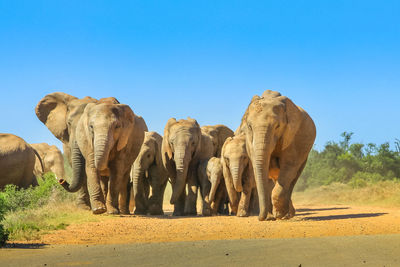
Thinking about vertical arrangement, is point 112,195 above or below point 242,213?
above

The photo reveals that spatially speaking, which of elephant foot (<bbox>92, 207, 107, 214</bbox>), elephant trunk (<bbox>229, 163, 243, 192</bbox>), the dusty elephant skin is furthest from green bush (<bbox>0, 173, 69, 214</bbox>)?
elephant trunk (<bbox>229, 163, 243, 192</bbox>)

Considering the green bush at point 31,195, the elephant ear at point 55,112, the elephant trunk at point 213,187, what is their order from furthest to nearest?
the elephant ear at point 55,112
the elephant trunk at point 213,187
the green bush at point 31,195

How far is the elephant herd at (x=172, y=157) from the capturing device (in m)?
12.3

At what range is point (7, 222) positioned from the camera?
1123cm

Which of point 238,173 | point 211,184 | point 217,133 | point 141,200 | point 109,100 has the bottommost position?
point 141,200

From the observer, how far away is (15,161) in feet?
61.1

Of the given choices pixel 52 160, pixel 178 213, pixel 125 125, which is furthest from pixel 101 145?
pixel 52 160

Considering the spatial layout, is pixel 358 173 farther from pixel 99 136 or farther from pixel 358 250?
pixel 358 250

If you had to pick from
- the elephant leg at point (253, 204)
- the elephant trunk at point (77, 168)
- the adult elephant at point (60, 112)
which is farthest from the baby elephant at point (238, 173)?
the adult elephant at point (60, 112)

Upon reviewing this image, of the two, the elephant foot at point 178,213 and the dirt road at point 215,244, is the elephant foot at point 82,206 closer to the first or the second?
the elephant foot at point 178,213

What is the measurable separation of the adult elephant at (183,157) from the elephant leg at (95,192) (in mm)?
3126

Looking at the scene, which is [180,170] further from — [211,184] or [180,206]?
[180,206]

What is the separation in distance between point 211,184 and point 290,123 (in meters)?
5.02

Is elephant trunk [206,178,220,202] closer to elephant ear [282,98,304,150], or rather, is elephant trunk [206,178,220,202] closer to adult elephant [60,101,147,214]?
adult elephant [60,101,147,214]
